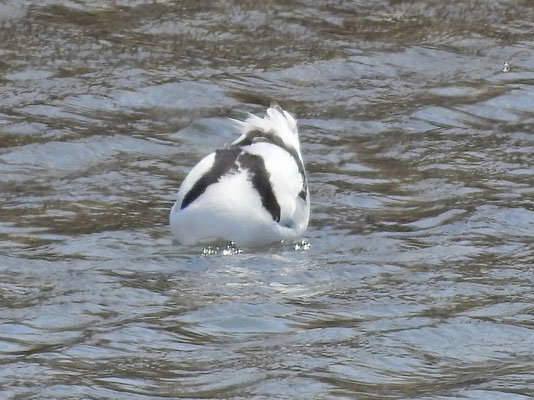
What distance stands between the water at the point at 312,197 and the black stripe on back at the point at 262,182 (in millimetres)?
268

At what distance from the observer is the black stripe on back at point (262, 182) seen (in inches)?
397

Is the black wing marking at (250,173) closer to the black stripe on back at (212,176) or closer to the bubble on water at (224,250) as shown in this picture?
the black stripe on back at (212,176)

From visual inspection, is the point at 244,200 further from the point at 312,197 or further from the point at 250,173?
the point at 312,197

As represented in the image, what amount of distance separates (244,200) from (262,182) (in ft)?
0.95

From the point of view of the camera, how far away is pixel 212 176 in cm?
1005

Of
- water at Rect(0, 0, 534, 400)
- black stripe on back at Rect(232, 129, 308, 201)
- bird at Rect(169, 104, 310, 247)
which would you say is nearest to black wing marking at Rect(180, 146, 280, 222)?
bird at Rect(169, 104, 310, 247)

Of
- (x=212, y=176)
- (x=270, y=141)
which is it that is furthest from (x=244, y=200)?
(x=270, y=141)

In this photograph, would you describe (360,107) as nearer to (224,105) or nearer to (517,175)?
(224,105)

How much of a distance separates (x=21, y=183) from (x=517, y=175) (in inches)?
139

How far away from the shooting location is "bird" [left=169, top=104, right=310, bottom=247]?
9820mm

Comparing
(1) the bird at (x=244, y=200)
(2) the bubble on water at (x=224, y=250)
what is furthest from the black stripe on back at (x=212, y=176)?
(2) the bubble on water at (x=224, y=250)

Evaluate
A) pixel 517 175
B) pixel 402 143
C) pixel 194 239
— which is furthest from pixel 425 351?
pixel 402 143

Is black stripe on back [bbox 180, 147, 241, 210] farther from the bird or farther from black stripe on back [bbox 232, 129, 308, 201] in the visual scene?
black stripe on back [bbox 232, 129, 308, 201]

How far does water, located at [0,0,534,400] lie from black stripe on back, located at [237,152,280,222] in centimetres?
27
